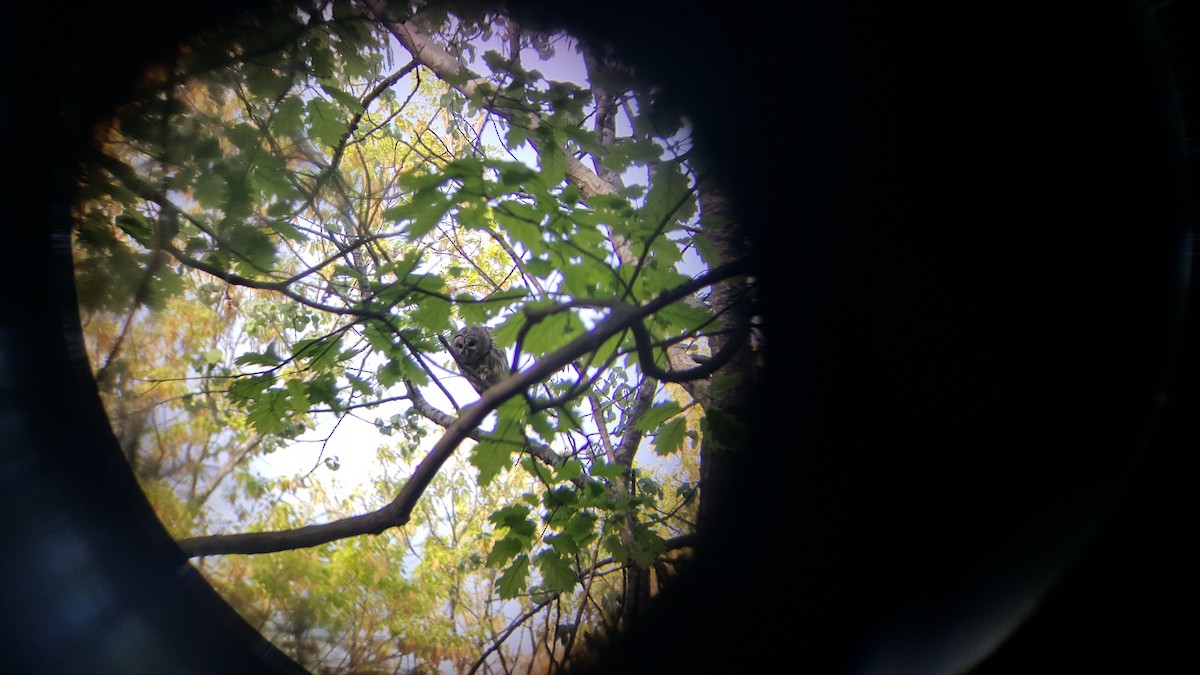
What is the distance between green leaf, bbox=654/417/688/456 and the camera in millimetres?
473

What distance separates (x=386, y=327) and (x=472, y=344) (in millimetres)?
98

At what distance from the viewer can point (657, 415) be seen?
0.48 metres

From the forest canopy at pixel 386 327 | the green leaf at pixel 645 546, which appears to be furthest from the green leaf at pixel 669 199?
the green leaf at pixel 645 546

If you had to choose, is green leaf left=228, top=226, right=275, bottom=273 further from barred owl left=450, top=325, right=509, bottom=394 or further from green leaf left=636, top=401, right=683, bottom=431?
green leaf left=636, top=401, right=683, bottom=431

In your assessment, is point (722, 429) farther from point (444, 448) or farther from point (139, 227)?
point (139, 227)

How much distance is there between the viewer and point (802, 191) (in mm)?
404

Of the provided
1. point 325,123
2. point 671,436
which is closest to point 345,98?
point 325,123

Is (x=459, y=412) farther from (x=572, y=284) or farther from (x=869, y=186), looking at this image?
(x=869, y=186)

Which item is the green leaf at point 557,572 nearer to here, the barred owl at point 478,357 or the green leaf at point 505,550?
the green leaf at point 505,550

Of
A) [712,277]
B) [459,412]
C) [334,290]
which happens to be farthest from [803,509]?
[334,290]

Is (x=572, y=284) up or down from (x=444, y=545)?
up

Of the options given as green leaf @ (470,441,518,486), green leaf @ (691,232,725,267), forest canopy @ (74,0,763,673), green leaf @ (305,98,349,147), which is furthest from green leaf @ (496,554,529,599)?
green leaf @ (305,98,349,147)

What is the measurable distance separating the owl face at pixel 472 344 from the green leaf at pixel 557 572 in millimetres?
223

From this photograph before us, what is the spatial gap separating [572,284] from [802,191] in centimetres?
21
